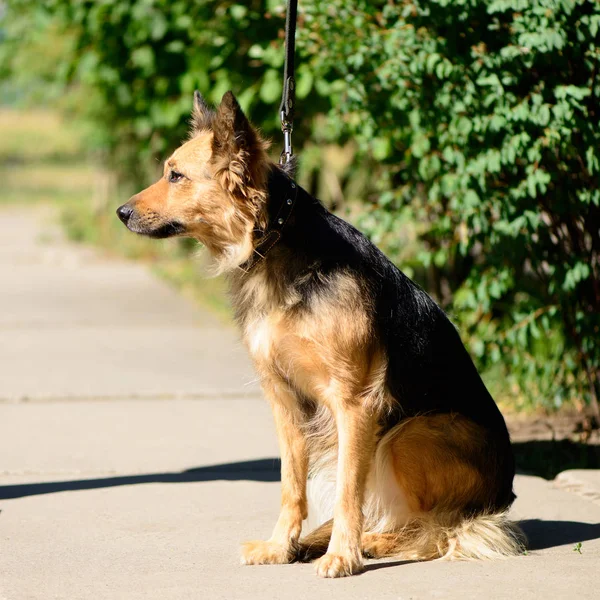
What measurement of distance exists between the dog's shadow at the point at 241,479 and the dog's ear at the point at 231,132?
179 cm

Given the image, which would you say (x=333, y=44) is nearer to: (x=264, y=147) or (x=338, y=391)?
(x=264, y=147)

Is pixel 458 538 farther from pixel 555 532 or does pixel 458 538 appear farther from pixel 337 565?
pixel 555 532

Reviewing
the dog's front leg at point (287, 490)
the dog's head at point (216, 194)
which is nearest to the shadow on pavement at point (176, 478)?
the dog's front leg at point (287, 490)

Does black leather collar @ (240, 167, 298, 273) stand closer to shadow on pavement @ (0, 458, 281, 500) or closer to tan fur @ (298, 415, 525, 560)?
tan fur @ (298, 415, 525, 560)

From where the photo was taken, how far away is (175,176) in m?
4.33

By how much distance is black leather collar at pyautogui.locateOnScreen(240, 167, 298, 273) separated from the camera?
4.25m

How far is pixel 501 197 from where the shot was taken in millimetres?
6043

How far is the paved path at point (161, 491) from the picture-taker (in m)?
4.04

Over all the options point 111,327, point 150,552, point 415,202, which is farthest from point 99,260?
point 150,552

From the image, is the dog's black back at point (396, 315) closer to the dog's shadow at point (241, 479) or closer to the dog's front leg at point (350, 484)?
the dog's front leg at point (350, 484)

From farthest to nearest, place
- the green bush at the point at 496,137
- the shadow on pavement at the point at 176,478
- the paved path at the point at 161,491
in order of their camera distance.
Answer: the green bush at the point at 496,137
the shadow on pavement at the point at 176,478
the paved path at the point at 161,491

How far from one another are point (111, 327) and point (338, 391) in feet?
21.2

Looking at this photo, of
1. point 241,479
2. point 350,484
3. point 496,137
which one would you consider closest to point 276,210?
point 350,484

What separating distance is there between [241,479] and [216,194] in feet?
6.56
